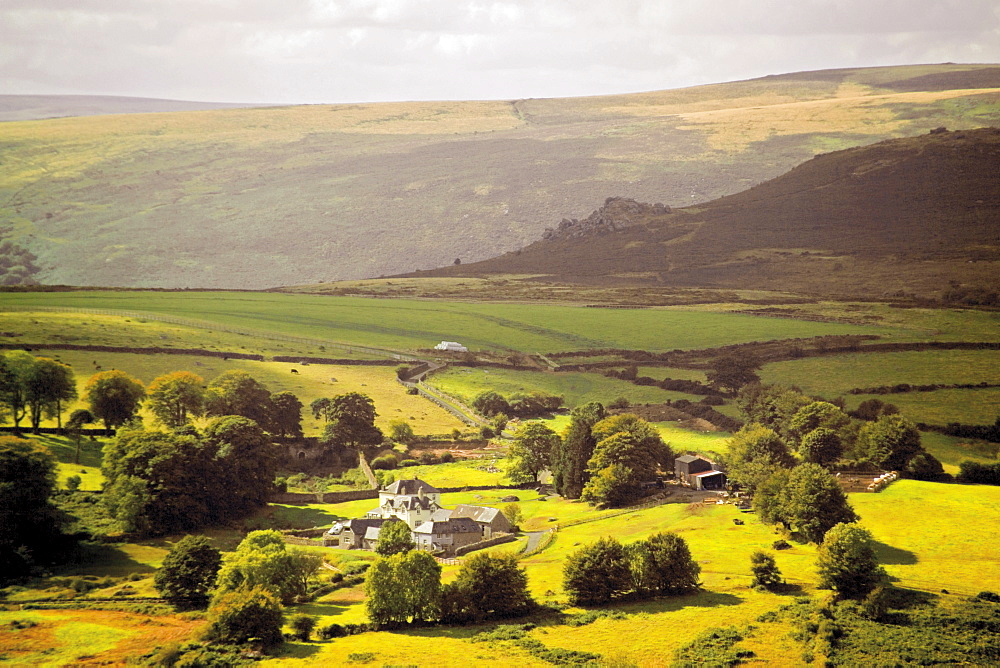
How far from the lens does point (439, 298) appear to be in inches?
7288

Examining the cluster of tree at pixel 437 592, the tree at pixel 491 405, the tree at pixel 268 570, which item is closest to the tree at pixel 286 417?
the tree at pixel 491 405

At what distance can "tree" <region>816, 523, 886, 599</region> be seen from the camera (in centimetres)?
5206

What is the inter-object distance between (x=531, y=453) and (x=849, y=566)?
1514 inches

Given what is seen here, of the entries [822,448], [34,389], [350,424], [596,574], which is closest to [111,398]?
[34,389]

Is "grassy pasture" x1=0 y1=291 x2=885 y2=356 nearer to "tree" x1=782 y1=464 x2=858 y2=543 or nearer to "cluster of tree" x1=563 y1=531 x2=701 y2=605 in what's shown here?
"tree" x1=782 y1=464 x2=858 y2=543

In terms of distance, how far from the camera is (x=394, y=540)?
63406 mm

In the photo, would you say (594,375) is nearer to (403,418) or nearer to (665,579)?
(403,418)

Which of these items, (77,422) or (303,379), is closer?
(77,422)

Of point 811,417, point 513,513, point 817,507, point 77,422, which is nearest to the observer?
point 817,507

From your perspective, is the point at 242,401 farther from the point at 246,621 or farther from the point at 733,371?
the point at 733,371

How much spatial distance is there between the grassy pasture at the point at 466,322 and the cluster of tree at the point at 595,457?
49.4 m

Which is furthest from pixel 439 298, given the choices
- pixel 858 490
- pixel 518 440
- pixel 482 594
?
pixel 482 594

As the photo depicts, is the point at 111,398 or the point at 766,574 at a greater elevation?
the point at 111,398

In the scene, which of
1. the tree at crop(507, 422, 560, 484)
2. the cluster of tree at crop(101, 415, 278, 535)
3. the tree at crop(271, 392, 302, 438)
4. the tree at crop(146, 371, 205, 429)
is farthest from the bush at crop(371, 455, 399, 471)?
the tree at crop(146, 371, 205, 429)
